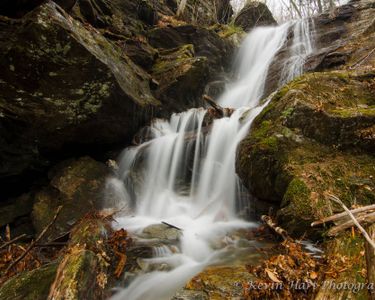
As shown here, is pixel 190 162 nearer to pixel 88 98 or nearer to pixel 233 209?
pixel 233 209

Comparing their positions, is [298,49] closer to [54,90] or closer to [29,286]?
[54,90]

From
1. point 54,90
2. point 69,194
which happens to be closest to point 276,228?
point 69,194

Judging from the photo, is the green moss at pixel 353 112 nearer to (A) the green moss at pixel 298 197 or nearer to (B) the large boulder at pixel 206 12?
(A) the green moss at pixel 298 197

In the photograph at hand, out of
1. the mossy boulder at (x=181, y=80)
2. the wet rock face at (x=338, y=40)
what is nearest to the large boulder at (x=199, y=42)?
the mossy boulder at (x=181, y=80)

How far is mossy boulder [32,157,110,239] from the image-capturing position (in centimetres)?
616

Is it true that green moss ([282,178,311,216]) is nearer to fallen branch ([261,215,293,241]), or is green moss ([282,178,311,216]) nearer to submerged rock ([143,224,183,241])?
fallen branch ([261,215,293,241])

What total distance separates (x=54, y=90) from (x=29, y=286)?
13.9 ft

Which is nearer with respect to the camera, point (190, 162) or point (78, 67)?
point (78, 67)

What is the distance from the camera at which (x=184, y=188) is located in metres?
7.40

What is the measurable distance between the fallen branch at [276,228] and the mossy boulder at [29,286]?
9.39 feet

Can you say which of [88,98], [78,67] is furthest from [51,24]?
[88,98]

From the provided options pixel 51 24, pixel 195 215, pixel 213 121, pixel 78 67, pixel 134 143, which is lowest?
pixel 195 215

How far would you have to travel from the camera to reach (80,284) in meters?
2.77

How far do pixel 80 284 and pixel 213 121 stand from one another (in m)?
6.34
